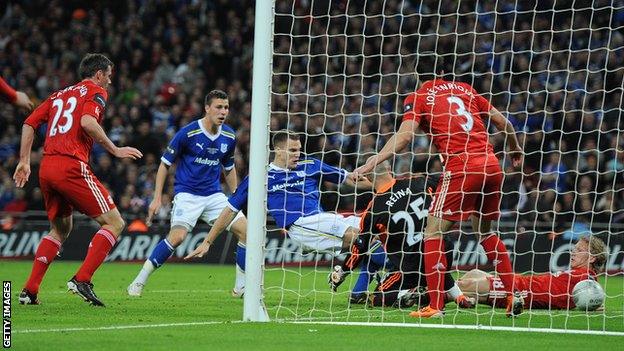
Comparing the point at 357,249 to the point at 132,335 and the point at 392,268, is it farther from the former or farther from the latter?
the point at 132,335

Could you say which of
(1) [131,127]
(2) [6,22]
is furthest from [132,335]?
(2) [6,22]

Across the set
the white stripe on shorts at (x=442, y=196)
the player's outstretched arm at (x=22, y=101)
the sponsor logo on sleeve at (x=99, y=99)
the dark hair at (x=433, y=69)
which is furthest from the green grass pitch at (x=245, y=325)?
the dark hair at (x=433, y=69)

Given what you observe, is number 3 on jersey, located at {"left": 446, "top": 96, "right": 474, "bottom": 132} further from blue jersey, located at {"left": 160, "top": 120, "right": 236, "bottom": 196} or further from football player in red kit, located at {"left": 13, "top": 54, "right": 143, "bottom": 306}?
blue jersey, located at {"left": 160, "top": 120, "right": 236, "bottom": 196}

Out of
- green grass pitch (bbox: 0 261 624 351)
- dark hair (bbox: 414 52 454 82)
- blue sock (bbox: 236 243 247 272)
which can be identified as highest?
dark hair (bbox: 414 52 454 82)

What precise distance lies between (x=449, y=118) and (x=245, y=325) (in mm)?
2353

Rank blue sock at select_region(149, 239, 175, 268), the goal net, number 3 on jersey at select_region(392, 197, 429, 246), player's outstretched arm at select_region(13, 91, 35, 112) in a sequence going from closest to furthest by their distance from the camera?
player's outstretched arm at select_region(13, 91, 35, 112) → number 3 on jersey at select_region(392, 197, 429, 246) → blue sock at select_region(149, 239, 175, 268) → the goal net

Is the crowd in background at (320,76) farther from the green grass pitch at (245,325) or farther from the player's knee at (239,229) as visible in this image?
the green grass pitch at (245,325)

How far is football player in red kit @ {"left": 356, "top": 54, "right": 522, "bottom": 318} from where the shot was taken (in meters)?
8.59

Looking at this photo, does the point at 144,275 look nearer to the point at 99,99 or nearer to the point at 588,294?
the point at 99,99

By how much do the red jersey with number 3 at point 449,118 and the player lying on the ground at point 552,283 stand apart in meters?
1.35

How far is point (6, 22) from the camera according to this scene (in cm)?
2525

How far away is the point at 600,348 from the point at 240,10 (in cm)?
1778

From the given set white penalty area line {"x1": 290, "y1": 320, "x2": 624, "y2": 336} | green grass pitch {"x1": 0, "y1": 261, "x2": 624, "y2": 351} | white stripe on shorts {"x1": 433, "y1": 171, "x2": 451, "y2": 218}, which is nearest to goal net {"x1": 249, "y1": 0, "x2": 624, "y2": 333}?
green grass pitch {"x1": 0, "y1": 261, "x2": 624, "y2": 351}

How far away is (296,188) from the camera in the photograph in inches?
430
